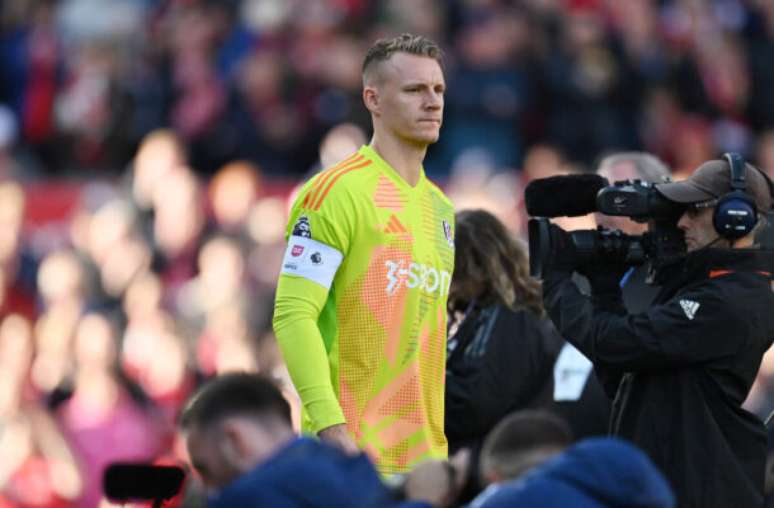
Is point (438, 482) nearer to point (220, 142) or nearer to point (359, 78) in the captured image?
point (359, 78)

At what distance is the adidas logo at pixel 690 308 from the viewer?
6.08 metres

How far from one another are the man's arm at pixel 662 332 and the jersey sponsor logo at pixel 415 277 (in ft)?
1.42

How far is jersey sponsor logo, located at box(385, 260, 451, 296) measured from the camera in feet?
20.2

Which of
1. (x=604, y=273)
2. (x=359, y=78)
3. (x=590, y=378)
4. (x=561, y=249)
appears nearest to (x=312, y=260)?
(x=561, y=249)

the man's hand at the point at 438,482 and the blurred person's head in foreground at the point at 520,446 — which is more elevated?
the blurred person's head in foreground at the point at 520,446

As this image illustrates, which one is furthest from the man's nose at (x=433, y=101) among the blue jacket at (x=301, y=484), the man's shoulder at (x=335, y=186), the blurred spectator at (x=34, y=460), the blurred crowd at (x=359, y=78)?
the blurred crowd at (x=359, y=78)

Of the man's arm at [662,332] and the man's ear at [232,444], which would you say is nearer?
the man's ear at [232,444]

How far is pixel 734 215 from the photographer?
6.05 m

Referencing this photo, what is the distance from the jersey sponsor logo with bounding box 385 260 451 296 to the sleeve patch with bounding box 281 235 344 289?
0.17 metres

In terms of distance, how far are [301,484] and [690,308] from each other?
192 cm

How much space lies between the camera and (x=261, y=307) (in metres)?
12.1

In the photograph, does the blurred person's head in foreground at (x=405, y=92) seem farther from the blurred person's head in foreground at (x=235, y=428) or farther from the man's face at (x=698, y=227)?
the blurred person's head in foreground at (x=235, y=428)

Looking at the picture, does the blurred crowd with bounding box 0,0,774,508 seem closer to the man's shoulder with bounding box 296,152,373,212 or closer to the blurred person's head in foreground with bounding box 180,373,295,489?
the man's shoulder with bounding box 296,152,373,212

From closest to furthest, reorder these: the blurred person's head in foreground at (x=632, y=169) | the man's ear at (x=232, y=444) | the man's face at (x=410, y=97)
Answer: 1. the man's ear at (x=232, y=444)
2. the man's face at (x=410, y=97)
3. the blurred person's head in foreground at (x=632, y=169)
